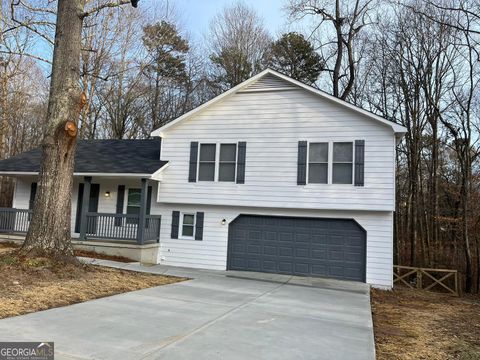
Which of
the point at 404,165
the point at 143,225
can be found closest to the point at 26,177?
the point at 143,225

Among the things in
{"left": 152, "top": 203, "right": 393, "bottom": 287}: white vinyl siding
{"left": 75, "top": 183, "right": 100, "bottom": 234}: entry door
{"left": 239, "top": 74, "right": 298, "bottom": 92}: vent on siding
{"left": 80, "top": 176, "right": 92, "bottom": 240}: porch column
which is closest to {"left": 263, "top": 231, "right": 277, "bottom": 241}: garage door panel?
{"left": 152, "top": 203, "right": 393, "bottom": 287}: white vinyl siding

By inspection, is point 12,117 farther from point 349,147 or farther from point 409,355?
point 409,355

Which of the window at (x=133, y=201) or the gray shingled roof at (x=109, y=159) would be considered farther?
the window at (x=133, y=201)

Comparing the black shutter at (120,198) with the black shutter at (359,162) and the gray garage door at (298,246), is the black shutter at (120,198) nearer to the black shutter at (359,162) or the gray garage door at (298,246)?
the gray garage door at (298,246)

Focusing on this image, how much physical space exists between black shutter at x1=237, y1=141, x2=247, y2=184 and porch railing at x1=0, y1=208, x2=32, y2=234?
7.90 meters

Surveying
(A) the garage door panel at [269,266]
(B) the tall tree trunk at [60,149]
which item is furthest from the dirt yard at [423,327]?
(B) the tall tree trunk at [60,149]

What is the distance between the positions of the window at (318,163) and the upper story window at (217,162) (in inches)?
101

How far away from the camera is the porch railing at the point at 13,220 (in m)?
14.4

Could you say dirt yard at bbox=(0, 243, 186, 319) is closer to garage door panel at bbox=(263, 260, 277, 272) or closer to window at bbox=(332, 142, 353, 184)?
garage door panel at bbox=(263, 260, 277, 272)

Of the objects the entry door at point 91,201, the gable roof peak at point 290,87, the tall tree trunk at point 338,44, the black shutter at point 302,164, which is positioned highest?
the tall tree trunk at point 338,44

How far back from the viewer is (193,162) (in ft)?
44.9

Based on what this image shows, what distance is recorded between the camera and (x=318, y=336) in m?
5.66

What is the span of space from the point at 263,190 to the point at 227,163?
161 cm

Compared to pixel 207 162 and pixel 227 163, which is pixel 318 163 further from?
pixel 207 162
